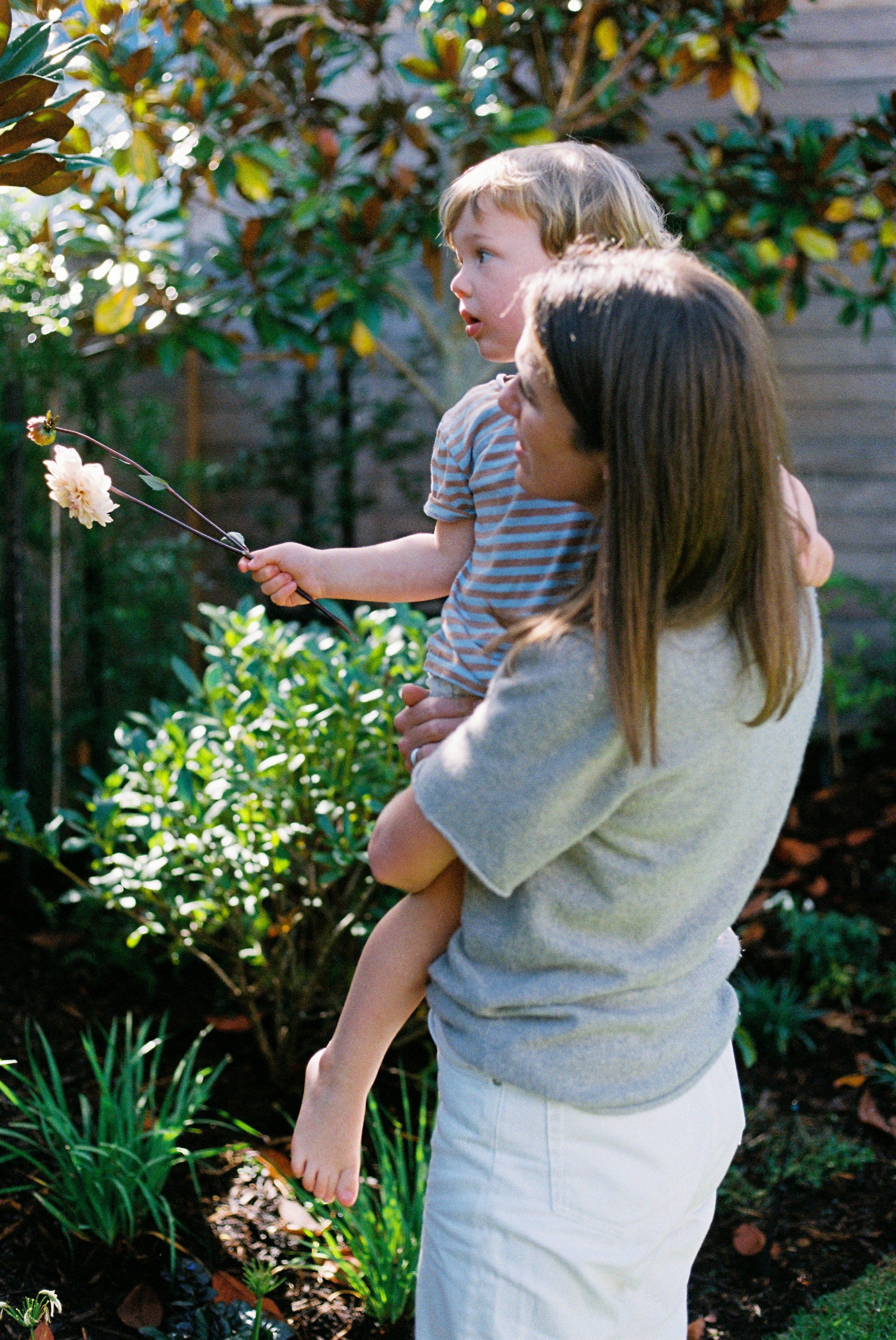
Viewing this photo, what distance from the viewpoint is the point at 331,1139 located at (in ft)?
4.16

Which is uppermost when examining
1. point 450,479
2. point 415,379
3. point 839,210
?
point 839,210

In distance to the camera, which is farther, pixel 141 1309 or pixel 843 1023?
pixel 843 1023

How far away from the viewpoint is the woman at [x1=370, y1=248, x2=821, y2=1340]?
1.02m

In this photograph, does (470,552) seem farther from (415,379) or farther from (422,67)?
(415,379)

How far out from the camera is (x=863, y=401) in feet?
17.0

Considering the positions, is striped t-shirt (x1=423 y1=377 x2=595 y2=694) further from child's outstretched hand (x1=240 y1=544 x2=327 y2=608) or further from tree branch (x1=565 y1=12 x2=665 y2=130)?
tree branch (x1=565 y1=12 x2=665 y2=130)

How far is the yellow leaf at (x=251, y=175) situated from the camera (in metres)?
3.50

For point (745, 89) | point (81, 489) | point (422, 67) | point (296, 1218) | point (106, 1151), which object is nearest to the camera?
point (81, 489)

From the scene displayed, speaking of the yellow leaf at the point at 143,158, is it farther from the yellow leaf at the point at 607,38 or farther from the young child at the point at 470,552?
the young child at the point at 470,552

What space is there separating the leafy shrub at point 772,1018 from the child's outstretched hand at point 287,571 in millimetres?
1986

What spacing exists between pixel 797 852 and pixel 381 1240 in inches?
92.7

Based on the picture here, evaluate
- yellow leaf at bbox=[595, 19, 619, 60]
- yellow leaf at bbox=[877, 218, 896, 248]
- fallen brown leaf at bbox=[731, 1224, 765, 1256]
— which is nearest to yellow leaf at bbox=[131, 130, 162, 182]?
yellow leaf at bbox=[595, 19, 619, 60]

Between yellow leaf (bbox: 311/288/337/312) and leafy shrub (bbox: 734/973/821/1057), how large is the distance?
2.40 meters

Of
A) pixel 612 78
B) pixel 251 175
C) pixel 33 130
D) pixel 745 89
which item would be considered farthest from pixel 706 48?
pixel 33 130
